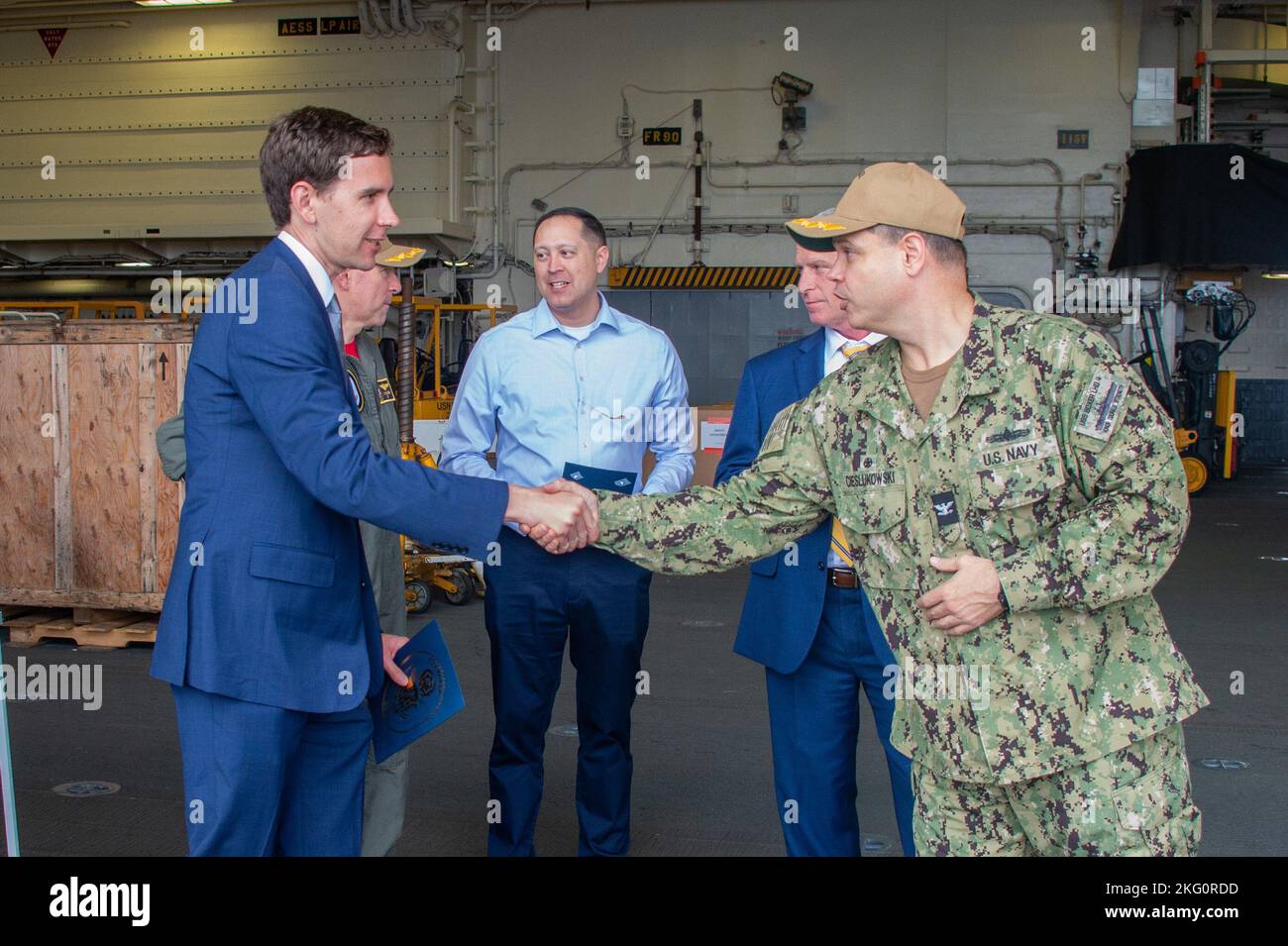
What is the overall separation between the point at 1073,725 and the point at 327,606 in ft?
4.81

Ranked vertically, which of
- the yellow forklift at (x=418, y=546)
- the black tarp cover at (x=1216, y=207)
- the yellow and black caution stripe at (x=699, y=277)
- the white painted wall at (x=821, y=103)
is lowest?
the yellow forklift at (x=418, y=546)

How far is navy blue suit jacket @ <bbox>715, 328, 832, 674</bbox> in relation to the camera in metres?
3.26

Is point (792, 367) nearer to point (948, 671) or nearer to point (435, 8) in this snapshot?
point (948, 671)

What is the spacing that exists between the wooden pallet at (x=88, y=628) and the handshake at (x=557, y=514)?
4988 mm

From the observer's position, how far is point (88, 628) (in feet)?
24.0

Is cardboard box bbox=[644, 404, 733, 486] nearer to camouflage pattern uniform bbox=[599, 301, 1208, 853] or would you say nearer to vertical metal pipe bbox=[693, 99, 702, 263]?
vertical metal pipe bbox=[693, 99, 702, 263]

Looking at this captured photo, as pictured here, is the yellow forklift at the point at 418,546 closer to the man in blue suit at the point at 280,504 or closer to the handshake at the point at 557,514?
the handshake at the point at 557,514

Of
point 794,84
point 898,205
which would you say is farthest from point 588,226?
point 794,84

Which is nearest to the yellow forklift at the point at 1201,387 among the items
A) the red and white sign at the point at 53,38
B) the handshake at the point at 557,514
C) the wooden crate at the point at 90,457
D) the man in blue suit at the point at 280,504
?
the wooden crate at the point at 90,457

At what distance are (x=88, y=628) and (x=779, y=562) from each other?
544cm

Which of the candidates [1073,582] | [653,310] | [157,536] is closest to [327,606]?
[1073,582]

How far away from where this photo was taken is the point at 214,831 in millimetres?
2449

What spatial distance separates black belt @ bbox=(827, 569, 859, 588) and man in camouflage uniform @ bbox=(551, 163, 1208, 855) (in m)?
0.70

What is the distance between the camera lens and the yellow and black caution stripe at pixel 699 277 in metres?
16.6
